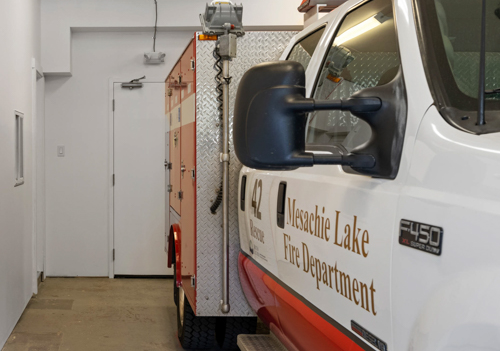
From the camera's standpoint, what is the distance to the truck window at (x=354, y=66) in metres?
1.70

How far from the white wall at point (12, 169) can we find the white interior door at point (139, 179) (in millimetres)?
1401

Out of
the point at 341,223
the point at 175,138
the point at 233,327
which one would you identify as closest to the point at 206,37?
the point at 175,138

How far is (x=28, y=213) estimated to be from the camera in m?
5.55

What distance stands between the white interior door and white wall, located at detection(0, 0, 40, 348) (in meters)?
1.40

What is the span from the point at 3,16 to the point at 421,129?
162 inches

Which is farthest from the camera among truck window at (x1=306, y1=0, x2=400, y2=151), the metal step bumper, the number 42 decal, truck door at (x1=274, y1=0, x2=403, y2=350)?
the metal step bumper

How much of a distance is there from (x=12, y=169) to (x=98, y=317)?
5.19 ft

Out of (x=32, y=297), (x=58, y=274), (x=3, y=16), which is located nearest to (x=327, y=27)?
(x=3, y=16)

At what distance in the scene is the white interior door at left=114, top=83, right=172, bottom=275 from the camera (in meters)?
7.02

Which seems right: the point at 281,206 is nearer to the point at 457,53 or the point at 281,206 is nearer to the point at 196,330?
the point at 457,53

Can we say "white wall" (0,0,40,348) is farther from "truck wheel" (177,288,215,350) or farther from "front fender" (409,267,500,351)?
"front fender" (409,267,500,351)

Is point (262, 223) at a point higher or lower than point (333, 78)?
lower

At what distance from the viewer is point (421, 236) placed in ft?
4.07

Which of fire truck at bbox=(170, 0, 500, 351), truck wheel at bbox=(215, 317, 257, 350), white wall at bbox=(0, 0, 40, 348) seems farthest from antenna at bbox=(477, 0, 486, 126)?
white wall at bbox=(0, 0, 40, 348)
